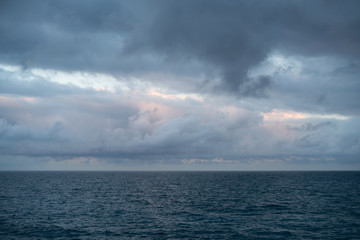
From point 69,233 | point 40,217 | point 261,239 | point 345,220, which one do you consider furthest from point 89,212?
point 345,220

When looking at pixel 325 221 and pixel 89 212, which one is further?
pixel 89 212

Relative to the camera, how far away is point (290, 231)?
39.1 meters

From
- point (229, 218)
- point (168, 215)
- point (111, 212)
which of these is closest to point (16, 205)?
point (111, 212)

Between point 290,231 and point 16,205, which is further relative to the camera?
point 16,205

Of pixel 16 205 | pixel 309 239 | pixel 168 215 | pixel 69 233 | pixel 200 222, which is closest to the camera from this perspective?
pixel 309 239

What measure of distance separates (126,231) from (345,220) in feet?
115

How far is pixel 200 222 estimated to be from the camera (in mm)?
44531

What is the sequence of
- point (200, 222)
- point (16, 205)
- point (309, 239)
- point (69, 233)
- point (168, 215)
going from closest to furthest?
point (309, 239) → point (69, 233) → point (200, 222) → point (168, 215) → point (16, 205)

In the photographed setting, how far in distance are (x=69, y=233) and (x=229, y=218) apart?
83.9 feet

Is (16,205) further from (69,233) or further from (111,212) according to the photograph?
(69,233)

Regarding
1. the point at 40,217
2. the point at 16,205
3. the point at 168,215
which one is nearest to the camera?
the point at 40,217

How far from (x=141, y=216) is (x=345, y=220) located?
34.3 m

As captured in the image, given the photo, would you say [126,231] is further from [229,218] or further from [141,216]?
[229,218]

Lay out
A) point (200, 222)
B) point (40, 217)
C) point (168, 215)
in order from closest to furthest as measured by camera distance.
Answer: point (200, 222) < point (40, 217) < point (168, 215)
